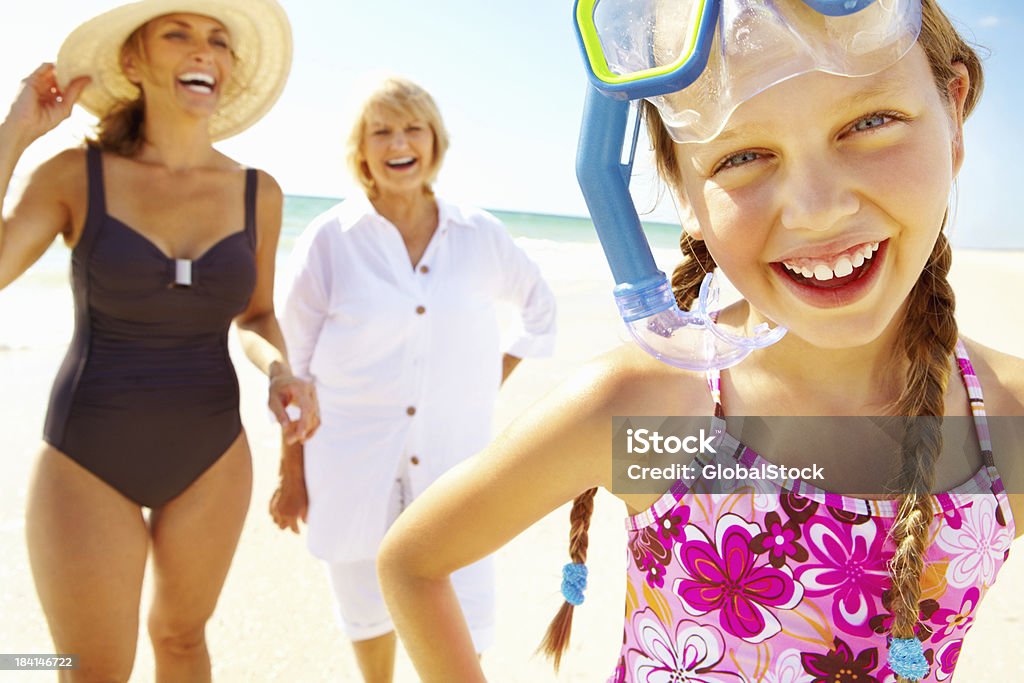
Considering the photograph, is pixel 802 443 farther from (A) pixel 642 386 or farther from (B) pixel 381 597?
(B) pixel 381 597

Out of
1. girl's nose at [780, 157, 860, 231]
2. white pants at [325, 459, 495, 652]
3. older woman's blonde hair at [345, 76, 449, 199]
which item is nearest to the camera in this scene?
girl's nose at [780, 157, 860, 231]

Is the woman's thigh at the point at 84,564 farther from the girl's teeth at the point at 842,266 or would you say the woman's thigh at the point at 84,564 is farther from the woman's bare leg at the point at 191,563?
the girl's teeth at the point at 842,266

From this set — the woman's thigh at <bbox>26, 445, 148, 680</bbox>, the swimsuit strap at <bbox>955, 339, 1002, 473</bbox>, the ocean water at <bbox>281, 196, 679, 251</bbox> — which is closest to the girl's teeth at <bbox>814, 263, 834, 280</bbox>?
the swimsuit strap at <bbox>955, 339, 1002, 473</bbox>

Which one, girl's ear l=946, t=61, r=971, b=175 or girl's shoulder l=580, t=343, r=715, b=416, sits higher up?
girl's ear l=946, t=61, r=971, b=175

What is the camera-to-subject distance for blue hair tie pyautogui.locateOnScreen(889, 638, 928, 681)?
1.23 metres

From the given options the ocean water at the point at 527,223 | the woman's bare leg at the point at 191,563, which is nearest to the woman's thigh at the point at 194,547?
the woman's bare leg at the point at 191,563

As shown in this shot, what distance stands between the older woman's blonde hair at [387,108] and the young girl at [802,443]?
2143 millimetres

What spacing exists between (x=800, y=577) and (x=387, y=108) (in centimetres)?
258

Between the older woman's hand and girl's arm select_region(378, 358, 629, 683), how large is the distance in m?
1.21

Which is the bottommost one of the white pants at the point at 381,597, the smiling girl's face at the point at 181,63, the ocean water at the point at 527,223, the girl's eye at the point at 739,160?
the white pants at the point at 381,597

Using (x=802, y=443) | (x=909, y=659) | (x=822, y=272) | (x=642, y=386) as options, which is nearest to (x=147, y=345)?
(x=642, y=386)

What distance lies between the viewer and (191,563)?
2527 mm

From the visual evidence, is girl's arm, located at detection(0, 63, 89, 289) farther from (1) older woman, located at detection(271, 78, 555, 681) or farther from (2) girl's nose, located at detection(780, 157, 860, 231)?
(2) girl's nose, located at detection(780, 157, 860, 231)

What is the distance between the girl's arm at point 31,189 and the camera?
2426 millimetres
